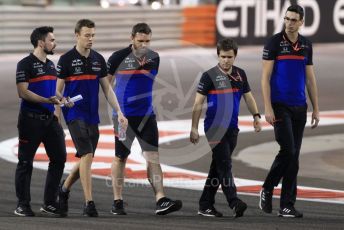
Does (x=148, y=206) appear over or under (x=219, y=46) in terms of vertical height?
under

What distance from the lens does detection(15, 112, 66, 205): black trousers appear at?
33.6 feet

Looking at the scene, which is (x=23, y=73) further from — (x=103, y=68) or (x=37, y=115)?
(x=103, y=68)

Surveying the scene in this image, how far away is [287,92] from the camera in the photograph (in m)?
10.3

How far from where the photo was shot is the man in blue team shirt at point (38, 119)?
10109mm

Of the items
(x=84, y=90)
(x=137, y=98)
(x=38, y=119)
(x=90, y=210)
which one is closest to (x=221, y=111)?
(x=137, y=98)

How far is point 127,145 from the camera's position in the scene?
10492mm

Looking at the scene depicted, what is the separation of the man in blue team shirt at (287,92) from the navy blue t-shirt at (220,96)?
0.30 m

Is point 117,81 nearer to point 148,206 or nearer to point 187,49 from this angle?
point 148,206

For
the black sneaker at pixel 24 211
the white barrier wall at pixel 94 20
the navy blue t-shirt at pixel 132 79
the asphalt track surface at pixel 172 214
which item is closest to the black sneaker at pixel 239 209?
the asphalt track surface at pixel 172 214

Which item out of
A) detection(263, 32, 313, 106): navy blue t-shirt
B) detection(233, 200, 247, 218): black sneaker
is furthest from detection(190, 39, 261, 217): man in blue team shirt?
detection(263, 32, 313, 106): navy blue t-shirt

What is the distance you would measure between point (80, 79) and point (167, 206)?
57.0 inches

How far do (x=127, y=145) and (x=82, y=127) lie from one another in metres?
0.52

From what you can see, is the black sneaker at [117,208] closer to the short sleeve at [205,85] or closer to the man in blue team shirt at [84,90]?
the man in blue team shirt at [84,90]

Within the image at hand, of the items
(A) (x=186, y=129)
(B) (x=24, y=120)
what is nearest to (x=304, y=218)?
(B) (x=24, y=120)
